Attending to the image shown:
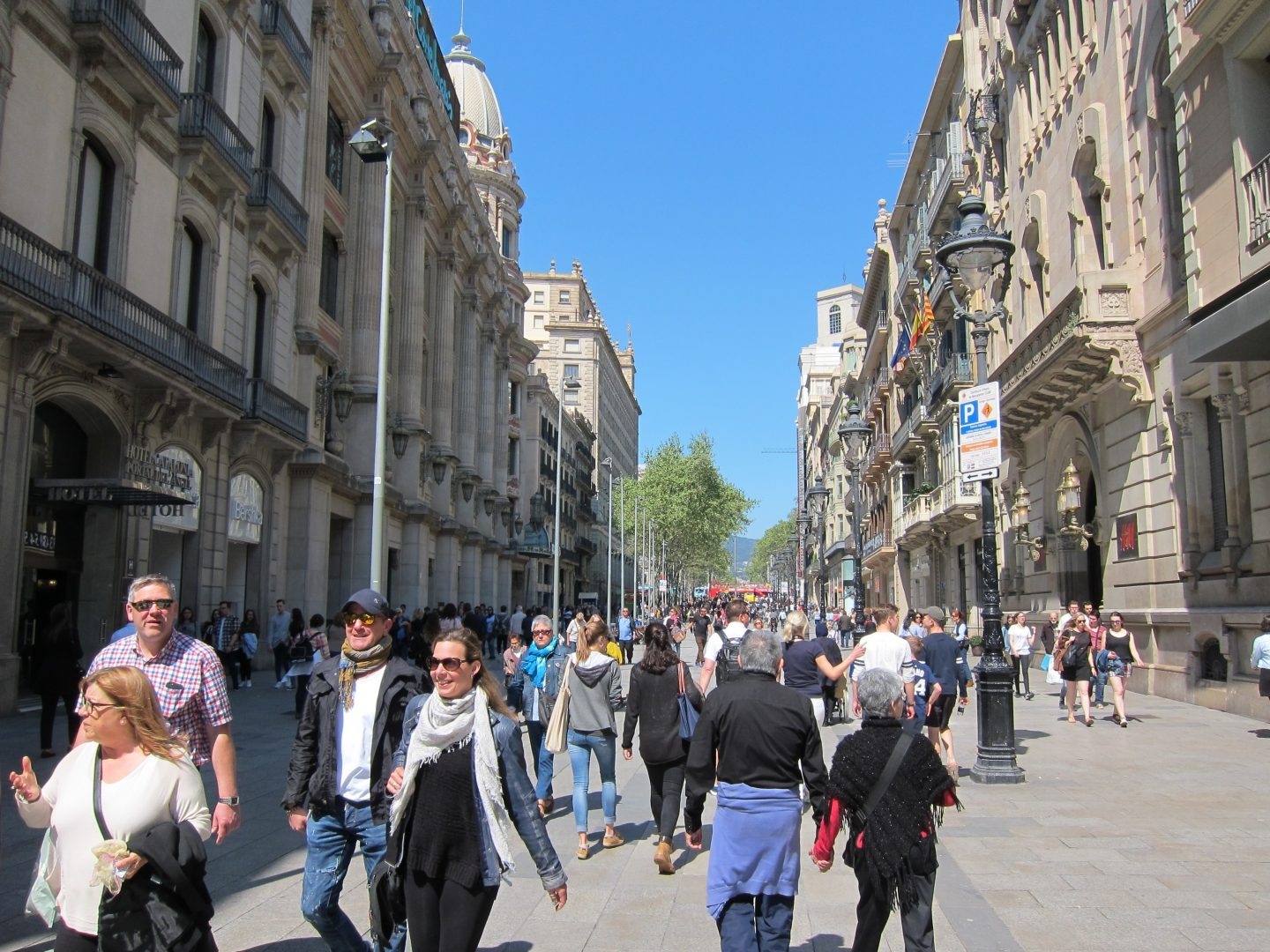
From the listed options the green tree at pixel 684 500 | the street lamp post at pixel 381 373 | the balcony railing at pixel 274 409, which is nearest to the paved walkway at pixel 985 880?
the street lamp post at pixel 381 373

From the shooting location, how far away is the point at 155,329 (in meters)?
18.0

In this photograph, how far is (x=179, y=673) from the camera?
459 cm

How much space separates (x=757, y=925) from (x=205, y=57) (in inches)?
852

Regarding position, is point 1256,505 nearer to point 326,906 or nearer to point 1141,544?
point 1141,544

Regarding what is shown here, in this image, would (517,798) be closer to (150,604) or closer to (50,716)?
(150,604)

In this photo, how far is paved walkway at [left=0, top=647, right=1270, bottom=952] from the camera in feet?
18.7

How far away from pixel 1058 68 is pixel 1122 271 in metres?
7.05

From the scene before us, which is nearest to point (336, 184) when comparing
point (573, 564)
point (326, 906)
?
point (326, 906)

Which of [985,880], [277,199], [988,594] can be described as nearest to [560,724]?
[985,880]

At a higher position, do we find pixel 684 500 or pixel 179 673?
pixel 684 500

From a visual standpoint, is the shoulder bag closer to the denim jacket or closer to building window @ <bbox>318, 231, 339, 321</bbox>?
the denim jacket

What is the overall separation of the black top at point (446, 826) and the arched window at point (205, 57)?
20028mm

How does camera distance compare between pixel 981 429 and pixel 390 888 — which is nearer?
pixel 390 888

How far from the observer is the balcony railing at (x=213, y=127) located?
19359 millimetres
